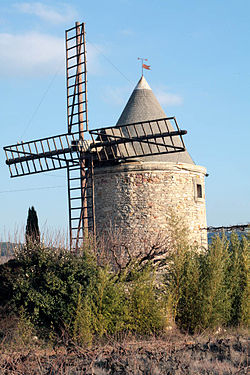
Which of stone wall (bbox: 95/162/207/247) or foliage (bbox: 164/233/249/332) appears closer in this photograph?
foliage (bbox: 164/233/249/332)

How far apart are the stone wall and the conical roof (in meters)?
0.44

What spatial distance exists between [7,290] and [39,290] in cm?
56

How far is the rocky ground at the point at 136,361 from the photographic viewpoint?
6637 mm

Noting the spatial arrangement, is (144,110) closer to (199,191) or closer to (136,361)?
(199,191)

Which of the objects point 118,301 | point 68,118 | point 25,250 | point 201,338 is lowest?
point 201,338

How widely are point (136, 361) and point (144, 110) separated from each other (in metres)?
8.82

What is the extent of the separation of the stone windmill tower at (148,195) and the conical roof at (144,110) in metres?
0.06

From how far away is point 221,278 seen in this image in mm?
10383

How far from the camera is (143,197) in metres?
13.3

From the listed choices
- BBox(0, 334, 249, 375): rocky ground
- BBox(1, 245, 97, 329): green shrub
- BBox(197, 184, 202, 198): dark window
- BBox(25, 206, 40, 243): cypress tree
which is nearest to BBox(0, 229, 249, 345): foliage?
BBox(1, 245, 97, 329): green shrub

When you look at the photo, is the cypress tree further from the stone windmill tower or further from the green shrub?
the green shrub

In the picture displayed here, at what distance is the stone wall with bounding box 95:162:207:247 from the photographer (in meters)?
13.2

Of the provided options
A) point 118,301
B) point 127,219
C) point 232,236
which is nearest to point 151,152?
point 127,219

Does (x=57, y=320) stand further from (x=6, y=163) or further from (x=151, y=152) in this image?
(x=6, y=163)
